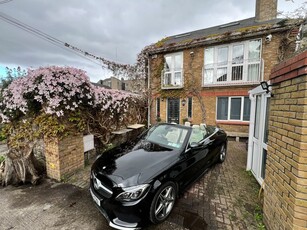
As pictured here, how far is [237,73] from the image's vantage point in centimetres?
854

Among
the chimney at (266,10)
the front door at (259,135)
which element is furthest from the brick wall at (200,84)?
the front door at (259,135)

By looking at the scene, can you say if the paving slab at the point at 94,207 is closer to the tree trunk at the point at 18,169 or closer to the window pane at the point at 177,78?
the tree trunk at the point at 18,169

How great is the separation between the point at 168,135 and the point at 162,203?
139cm

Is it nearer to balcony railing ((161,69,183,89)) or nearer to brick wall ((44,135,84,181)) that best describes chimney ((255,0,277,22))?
balcony railing ((161,69,183,89))

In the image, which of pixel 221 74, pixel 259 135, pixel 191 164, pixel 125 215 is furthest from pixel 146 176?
pixel 221 74

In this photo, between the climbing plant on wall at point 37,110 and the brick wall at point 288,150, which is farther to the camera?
the climbing plant on wall at point 37,110

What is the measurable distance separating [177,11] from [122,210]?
33.4 ft

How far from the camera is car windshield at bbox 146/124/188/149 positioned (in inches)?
116

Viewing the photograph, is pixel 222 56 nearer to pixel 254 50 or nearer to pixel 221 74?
pixel 221 74

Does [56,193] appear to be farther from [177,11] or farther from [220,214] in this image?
[177,11]

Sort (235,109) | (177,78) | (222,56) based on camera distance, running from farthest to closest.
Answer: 1. (177,78)
2. (222,56)
3. (235,109)

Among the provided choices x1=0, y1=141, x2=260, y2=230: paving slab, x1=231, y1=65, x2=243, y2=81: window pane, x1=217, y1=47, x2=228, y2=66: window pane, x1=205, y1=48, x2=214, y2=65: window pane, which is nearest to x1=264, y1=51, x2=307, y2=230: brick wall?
x1=0, y1=141, x2=260, y2=230: paving slab

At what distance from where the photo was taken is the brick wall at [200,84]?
7.78 m

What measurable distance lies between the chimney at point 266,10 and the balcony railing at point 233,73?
358cm
